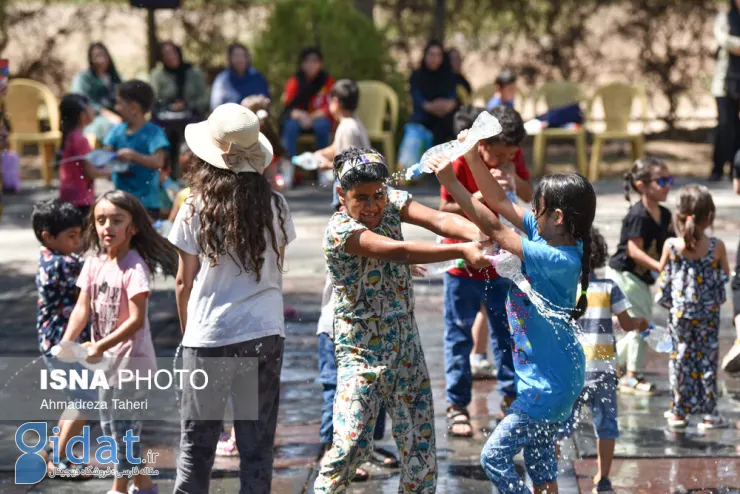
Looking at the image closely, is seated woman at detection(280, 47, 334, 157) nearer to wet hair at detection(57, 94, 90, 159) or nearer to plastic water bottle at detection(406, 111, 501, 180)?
wet hair at detection(57, 94, 90, 159)

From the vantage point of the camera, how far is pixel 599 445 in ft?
17.7

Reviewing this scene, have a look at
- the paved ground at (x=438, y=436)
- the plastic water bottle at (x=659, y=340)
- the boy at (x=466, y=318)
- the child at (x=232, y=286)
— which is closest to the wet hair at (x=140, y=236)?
the child at (x=232, y=286)

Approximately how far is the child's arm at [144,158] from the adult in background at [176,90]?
5.77 meters

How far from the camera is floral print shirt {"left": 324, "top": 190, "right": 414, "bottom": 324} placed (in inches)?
182

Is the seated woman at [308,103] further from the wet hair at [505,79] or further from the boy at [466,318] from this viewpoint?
the boy at [466,318]

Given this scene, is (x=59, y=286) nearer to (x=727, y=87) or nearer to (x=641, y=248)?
(x=641, y=248)

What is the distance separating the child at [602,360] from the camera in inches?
211

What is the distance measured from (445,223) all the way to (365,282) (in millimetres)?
386

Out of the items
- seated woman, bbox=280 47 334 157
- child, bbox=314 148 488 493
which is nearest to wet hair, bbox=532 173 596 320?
child, bbox=314 148 488 493

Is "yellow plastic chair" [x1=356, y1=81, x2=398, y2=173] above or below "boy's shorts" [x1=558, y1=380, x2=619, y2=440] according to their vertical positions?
above

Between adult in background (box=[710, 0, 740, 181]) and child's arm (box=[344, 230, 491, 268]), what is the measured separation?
31.6 ft

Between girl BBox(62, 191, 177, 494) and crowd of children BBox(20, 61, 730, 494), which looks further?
girl BBox(62, 191, 177, 494)

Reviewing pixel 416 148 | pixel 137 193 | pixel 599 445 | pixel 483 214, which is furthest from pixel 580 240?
pixel 416 148

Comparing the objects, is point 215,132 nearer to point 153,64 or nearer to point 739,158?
point 739,158
